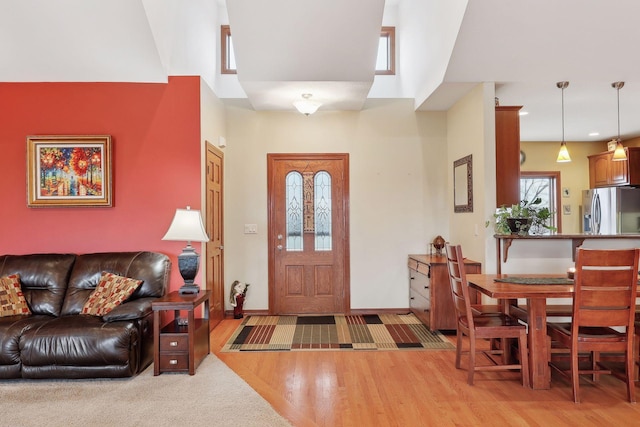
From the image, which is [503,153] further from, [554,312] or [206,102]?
[206,102]

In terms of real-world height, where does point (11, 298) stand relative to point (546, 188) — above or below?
below

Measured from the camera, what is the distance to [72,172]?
162 inches

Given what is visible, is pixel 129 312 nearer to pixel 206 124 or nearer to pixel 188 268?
pixel 188 268

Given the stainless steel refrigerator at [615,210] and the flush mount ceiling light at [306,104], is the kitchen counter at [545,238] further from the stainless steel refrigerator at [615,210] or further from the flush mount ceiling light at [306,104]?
the stainless steel refrigerator at [615,210]

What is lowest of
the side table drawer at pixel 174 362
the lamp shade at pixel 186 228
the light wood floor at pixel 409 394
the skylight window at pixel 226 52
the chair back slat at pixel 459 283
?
the light wood floor at pixel 409 394

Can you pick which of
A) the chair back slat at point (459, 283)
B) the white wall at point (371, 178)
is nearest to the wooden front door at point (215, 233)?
the white wall at point (371, 178)

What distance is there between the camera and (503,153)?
429 cm

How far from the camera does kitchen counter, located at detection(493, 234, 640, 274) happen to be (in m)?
3.92

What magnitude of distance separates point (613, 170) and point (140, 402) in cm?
726

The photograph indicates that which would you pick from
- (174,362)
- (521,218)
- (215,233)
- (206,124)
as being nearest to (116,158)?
(206,124)

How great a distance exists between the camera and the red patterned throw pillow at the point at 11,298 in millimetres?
3455

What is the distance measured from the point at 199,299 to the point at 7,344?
1392 mm

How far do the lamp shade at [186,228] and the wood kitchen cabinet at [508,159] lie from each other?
300cm

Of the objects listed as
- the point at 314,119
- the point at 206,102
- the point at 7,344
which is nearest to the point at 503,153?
the point at 314,119
